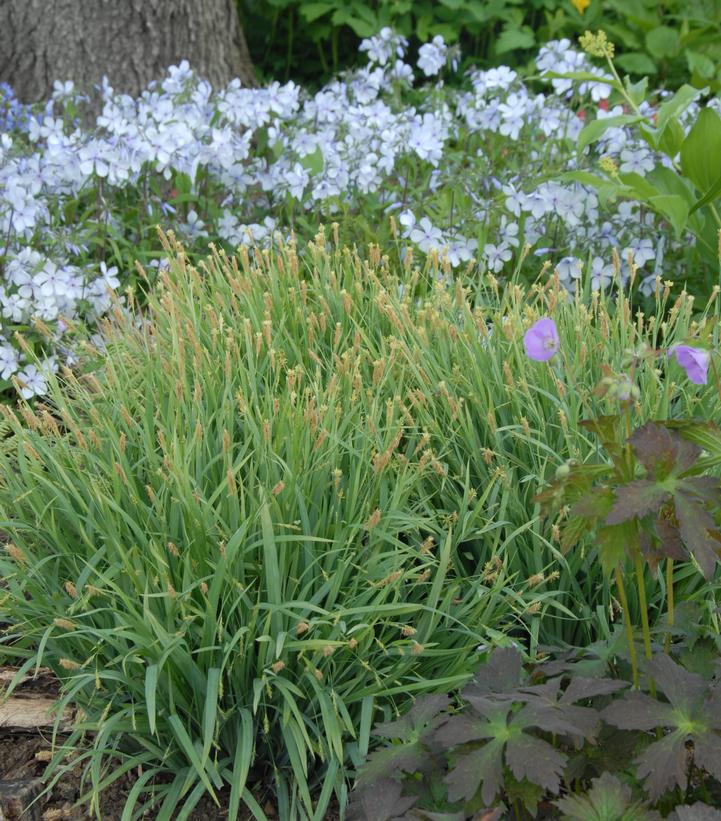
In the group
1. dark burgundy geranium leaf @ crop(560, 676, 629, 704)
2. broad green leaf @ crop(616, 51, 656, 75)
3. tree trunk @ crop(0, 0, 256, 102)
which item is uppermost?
tree trunk @ crop(0, 0, 256, 102)

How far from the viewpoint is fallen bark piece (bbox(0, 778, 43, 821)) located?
6.53 feet

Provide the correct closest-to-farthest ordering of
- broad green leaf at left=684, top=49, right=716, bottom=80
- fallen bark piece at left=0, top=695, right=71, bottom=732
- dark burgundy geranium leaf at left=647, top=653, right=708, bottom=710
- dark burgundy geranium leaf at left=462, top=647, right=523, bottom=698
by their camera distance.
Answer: dark burgundy geranium leaf at left=647, top=653, right=708, bottom=710 → dark burgundy geranium leaf at left=462, top=647, right=523, bottom=698 → fallen bark piece at left=0, top=695, right=71, bottom=732 → broad green leaf at left=684, top=49, right=716, bottom=80

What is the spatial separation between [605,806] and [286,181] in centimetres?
277

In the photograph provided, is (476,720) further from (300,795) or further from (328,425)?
(328,425)

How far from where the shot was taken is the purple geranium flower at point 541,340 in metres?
1.78

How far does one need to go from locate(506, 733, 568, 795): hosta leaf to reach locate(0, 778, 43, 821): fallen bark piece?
3.36 feet

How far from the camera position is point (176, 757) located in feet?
6.72

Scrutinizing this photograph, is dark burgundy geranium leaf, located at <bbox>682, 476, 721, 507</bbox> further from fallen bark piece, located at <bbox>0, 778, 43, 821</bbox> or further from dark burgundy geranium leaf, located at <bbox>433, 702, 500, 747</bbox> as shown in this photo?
fallen bark piece, located at <bbox>0, 778, 43, 821</bbox>

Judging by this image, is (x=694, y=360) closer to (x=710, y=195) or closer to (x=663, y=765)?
(x=663, y=765)

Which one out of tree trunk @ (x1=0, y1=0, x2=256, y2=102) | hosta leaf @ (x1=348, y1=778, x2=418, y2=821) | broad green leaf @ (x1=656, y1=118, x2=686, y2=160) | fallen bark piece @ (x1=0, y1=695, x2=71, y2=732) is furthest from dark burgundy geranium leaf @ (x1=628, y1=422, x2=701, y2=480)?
tree trunk @ (x1=0, y1=0, x2=256, y2=102)

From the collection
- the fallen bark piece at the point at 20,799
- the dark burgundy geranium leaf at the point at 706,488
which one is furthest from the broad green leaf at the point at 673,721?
the fallen bark piece at the point at 20,799

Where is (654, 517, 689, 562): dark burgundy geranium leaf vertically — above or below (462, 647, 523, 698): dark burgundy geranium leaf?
above

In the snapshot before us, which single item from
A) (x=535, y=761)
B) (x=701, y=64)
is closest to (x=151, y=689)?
(x=535, y=761)

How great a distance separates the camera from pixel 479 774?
1535 mm
